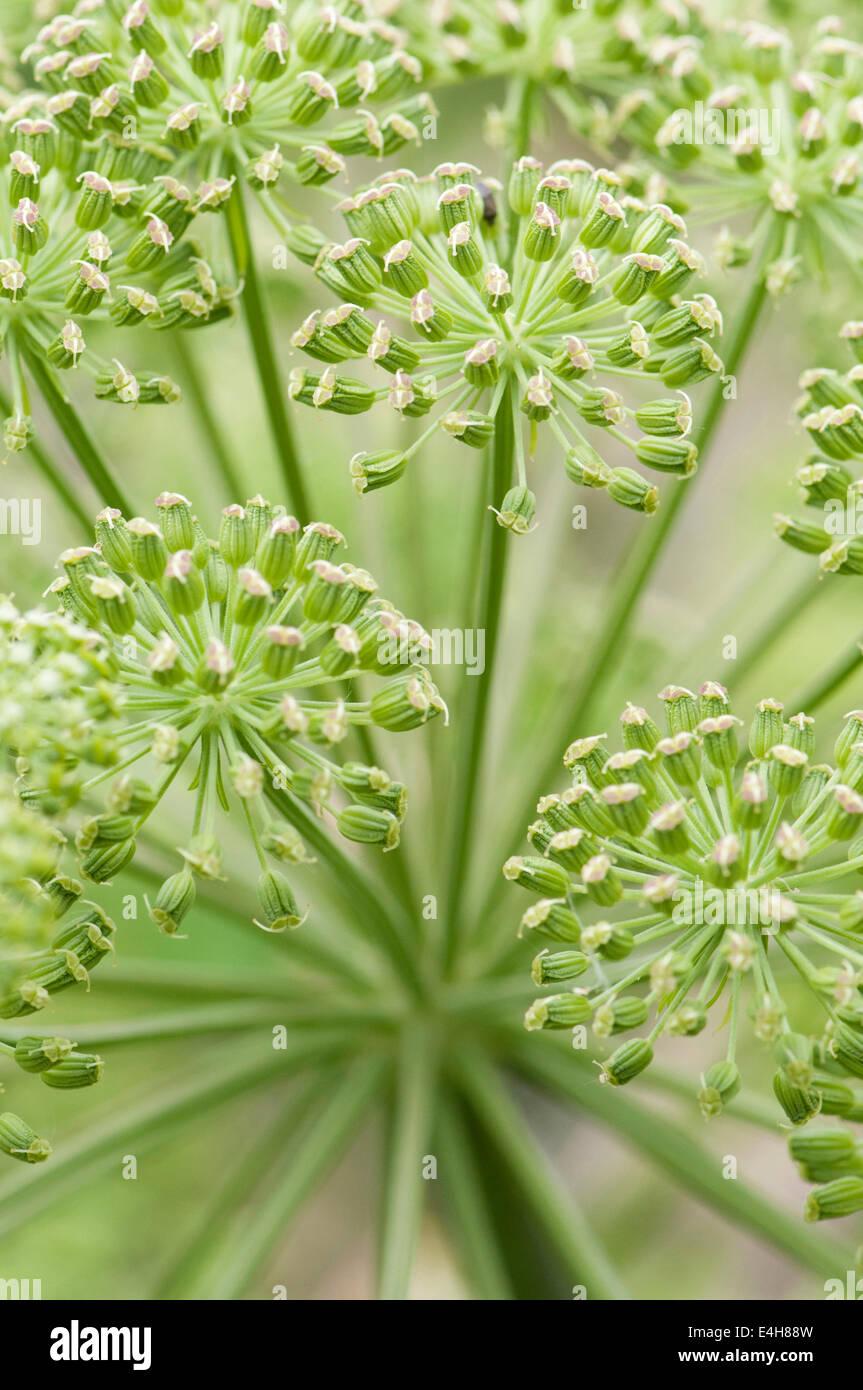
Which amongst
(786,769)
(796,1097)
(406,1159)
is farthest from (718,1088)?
(406,1159)

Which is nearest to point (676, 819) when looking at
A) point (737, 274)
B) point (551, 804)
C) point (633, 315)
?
point (551, 804)

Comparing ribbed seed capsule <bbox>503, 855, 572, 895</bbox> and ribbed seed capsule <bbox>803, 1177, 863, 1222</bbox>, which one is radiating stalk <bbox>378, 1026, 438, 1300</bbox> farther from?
ribbed seed capsule <bbox>503, 855, 572, 895</bbox>

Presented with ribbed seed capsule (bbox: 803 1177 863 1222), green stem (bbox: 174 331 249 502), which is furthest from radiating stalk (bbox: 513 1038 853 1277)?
green stem (bbox: 174 331 249 502)

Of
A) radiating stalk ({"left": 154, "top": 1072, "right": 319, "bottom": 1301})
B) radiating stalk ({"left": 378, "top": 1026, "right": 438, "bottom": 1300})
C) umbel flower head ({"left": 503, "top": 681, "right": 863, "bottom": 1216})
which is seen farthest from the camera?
radiating stalk ({"left": 154, "top": 1072, "right": 319, "bottom": 1301})

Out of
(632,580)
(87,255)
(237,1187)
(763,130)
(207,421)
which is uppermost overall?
(763,130)

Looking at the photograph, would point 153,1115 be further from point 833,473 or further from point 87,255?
point 833,473

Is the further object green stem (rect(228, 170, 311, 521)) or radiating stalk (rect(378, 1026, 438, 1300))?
radiating stalk (rect(378, 1026, 438, 1300))
